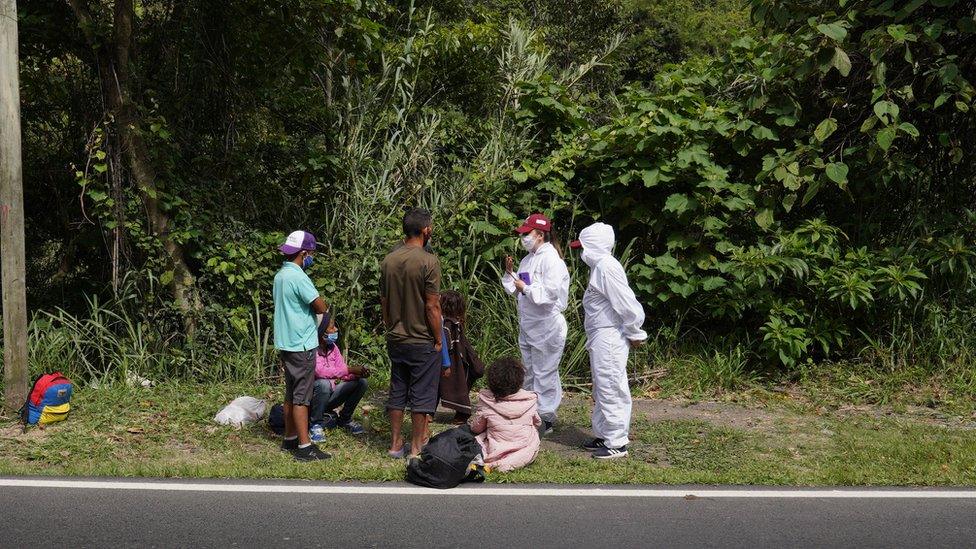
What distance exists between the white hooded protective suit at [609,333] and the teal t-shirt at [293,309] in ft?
7.04

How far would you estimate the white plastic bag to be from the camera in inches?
288

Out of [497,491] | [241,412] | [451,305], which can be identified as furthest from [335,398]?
[497,491]

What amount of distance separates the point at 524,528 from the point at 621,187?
17.6ft

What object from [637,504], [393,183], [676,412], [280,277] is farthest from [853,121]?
[280,277]

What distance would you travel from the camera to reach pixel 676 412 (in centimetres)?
812

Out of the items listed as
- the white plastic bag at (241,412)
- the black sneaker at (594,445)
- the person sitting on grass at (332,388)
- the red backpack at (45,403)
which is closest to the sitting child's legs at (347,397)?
the person sitting on grass at (332,388)

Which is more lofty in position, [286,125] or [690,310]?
[286,125]

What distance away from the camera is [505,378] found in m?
6.43

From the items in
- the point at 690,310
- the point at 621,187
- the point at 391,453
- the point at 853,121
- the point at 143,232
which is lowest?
the point at 391,453

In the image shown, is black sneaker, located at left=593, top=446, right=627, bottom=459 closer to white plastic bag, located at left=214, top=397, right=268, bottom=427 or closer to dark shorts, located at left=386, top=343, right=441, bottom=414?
dark shorts, located at left=386, top=343, right=441, bottom=414

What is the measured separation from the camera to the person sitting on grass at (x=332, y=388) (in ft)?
22.9

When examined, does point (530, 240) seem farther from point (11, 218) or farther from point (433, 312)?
point (11, 218)

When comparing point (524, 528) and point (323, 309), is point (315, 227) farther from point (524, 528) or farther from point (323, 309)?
point (524, 528)

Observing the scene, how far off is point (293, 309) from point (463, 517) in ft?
6.83
